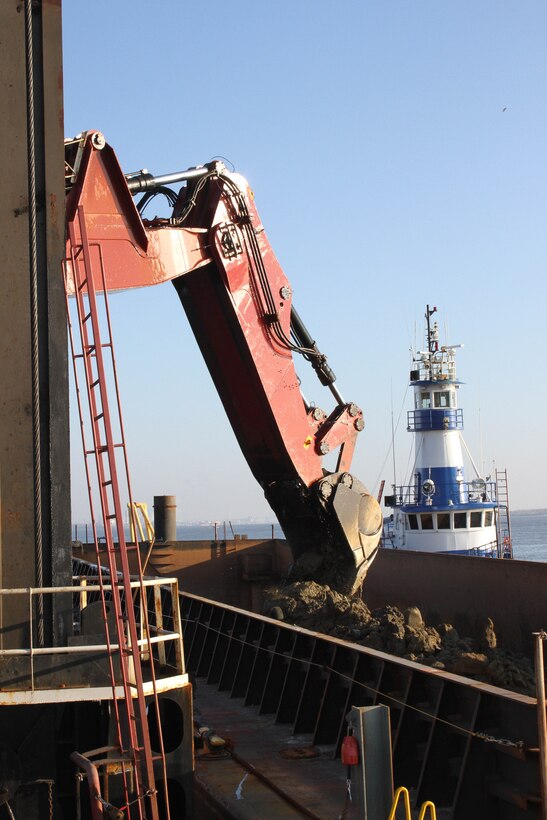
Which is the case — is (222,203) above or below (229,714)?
above

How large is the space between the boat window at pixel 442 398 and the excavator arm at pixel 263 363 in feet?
50.7

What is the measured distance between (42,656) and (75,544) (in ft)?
56.7

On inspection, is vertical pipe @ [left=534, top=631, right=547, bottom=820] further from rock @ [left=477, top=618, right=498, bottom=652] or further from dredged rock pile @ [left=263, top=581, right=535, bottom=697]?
rock @ [left=477, top=618, right=498, bottom=652]

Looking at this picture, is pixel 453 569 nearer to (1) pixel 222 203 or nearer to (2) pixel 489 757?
(1) pixel 222 203

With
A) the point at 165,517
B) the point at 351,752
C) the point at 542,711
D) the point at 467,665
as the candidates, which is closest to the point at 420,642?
the point at 467,665

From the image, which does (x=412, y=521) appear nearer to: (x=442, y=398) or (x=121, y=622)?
(x=442, y=398)

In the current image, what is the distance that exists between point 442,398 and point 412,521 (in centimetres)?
437

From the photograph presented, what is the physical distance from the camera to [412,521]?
26.0m

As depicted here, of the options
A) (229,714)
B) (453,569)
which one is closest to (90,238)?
(229,714)

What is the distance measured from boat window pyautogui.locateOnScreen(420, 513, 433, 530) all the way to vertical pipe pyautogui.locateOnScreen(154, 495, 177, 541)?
7.00 meters

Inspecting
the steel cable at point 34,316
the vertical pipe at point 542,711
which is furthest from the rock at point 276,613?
the vertical pipe at point 542,711

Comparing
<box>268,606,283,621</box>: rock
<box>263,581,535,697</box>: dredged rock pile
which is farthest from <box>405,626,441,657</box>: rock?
<box>268,606,283,621</box>: rock

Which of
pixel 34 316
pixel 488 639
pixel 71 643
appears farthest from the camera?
pixel 488 639

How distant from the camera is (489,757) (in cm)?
623
